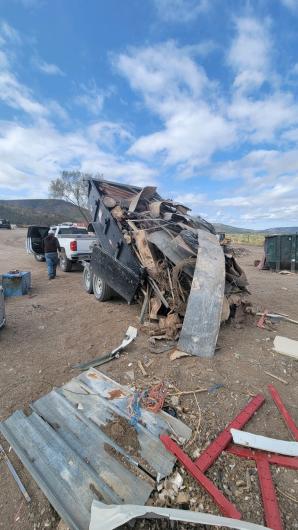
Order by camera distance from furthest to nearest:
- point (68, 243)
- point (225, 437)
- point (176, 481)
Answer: point (68, 243) < point (225, 437) < point (176, 481)

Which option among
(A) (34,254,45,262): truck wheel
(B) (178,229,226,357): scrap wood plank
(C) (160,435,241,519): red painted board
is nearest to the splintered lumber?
(B) (178,229,226,357): scrap wood plank

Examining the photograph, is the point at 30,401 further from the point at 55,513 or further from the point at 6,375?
the point at 55,513

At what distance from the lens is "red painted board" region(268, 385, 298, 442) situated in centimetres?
264

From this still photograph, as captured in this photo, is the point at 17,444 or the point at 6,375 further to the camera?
the point at 6,375

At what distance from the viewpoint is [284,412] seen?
9.36 feet

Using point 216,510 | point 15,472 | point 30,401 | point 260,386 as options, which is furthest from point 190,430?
point 30,401

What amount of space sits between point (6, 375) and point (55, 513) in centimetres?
204

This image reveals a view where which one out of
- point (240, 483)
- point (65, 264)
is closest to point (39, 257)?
point (65, 264)

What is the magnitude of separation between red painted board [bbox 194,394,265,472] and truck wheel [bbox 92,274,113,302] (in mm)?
4023

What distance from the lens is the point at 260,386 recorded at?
3.31 metres

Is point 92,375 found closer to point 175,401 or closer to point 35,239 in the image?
point 175,401

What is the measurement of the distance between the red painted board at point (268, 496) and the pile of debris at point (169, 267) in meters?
1.68

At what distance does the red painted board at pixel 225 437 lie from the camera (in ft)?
7.35

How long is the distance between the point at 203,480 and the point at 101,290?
4.80 meters
